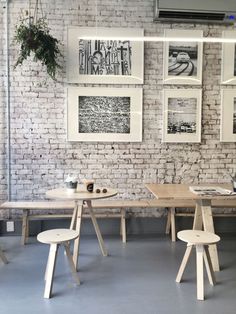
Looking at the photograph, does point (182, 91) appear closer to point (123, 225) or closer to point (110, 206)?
point (110, 206)

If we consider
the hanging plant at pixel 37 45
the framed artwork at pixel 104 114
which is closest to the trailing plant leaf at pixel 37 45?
the hanging plant at pixel 37 45

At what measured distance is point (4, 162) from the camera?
509 centimetres

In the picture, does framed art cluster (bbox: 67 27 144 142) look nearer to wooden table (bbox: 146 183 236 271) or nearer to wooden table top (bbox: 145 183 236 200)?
wooden table top (bbox: 145 183 236 200)

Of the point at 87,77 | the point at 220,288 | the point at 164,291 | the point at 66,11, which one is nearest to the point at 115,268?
the point at 164,291

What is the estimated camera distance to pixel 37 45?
462 cm

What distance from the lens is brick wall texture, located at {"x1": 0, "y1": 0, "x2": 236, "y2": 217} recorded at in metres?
5.05

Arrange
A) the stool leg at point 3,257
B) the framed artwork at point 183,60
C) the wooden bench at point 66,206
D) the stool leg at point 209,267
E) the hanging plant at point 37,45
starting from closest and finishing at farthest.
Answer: the stool leg at point 209,267, the stool leg at point 3,257, the hanging plant at point 37,45, the wooden bench at point 66,206, the framed artwork at point 183,60

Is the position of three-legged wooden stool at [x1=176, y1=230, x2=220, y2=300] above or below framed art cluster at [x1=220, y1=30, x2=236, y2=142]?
below

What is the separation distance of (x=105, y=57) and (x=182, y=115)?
1422 mm

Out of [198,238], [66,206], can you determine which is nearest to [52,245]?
[198,238]

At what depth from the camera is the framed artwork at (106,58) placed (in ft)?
16.5

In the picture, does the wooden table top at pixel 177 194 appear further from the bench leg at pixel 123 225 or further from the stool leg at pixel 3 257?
the stool leg at pixel 3 257

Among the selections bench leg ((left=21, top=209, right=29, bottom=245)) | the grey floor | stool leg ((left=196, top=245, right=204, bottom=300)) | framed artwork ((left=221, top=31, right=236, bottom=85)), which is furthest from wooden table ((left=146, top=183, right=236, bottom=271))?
framed artwork ((left=221, top=31, right=236, bottom=85))

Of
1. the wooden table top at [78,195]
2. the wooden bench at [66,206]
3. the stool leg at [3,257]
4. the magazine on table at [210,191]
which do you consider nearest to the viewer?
the wooden table top at [78,195]
